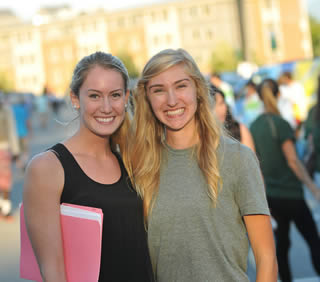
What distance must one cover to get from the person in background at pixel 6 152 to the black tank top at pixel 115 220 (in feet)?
21.4

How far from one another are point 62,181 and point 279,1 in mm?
85914

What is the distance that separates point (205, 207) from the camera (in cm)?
247

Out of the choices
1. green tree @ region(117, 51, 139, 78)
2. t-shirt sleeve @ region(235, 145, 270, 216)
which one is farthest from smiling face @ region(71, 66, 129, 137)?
green tree @ region(117, 51, 139, 78)

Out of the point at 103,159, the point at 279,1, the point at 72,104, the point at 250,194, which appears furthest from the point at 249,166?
the point at 279,1

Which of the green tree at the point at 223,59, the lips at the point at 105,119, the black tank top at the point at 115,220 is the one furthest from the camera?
the green tree at the point at 223,59

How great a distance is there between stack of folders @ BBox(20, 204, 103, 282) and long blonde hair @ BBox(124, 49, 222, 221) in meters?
0.33

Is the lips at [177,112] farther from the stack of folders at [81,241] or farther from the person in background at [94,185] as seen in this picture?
the stack of folders at [81,241]

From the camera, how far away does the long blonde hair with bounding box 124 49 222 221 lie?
2.55 meters

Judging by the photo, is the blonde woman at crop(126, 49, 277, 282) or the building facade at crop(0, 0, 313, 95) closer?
the blonde woman at crop(126, 49, 277, 282)

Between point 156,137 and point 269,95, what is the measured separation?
2.34 meters

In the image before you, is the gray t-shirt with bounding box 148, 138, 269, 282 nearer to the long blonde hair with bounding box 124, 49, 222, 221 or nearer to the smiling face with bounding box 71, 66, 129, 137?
the long blonde hair with bounding box 124, 49, 222, 221

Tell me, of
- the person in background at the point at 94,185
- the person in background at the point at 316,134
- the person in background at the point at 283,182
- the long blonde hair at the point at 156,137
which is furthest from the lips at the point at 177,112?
the person in background at the point at 316,134

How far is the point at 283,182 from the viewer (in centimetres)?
464

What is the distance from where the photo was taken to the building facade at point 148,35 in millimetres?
82375
